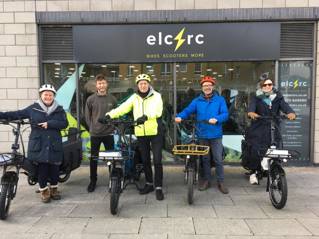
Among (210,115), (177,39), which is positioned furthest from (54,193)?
(177,39)

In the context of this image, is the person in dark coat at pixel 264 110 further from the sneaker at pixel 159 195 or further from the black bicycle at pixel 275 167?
the sneaker at pixel 159 195

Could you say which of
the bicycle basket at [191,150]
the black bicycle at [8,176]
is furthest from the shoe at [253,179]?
the black bicycle at [8,176]

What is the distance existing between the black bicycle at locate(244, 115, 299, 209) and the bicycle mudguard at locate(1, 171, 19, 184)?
347cm

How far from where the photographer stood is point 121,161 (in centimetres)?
509

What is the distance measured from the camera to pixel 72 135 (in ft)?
20.2

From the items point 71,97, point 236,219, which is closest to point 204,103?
point 236,219

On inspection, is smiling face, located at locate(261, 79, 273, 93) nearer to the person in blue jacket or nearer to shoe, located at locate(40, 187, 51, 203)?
the person in blue jacket

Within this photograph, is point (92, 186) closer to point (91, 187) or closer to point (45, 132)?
point (91, 187)

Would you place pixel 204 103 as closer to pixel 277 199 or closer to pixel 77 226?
pixel 277 199

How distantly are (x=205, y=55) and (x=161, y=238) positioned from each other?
460cm

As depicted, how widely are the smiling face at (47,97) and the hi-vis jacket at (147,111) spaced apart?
0.88 metres

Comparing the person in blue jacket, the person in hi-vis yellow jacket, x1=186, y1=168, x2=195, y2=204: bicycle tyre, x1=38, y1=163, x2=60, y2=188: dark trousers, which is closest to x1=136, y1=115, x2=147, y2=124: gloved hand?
the person in hi-vis yellow jacket

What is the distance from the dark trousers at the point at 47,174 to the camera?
17.8 ft

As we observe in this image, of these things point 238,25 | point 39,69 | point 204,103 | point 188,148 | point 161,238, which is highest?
point 238,25
